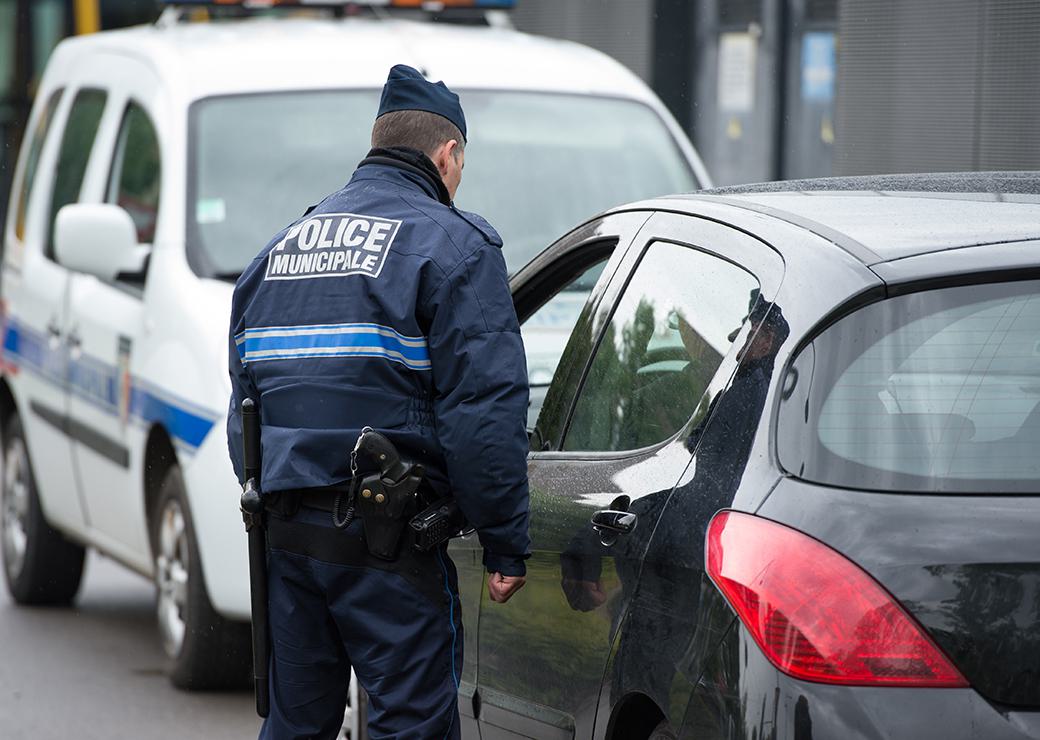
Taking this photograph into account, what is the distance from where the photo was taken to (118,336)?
7000 millimetres

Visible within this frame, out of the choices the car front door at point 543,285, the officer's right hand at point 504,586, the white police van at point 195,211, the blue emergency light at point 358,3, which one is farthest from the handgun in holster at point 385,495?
the blue emergency light at point 358,3

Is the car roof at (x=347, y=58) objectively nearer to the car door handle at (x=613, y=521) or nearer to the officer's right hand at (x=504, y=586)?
the officer's right hand at (x=504, y=586)

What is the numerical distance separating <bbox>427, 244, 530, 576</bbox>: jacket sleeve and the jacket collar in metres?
0.29

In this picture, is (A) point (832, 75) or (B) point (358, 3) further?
(A) point (832, 75)

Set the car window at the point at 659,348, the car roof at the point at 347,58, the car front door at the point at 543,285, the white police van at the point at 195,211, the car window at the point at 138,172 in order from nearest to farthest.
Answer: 1. the car window at the point at 659,348
2. the car front door at the point at 543,285
3. the white police van at the point at 195,211
4. the car window at the point at 138,172
5. the car roof at the point at 347,58

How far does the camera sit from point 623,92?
7.67 m

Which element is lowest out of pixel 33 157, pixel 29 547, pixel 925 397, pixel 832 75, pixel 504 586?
pixel 29 547

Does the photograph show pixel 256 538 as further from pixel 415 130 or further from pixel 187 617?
pixel 187 617

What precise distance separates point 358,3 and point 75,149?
136 centimetres

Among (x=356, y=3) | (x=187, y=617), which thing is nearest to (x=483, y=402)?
(x=187, y=617)

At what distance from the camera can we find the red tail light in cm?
286

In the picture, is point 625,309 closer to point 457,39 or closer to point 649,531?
point 649,531

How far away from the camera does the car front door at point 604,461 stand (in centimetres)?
347

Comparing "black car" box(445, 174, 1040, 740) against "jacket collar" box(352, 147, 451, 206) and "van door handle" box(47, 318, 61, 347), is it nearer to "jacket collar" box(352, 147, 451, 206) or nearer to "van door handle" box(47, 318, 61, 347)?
"jacket collar" box(352, 147, 451, 206)
